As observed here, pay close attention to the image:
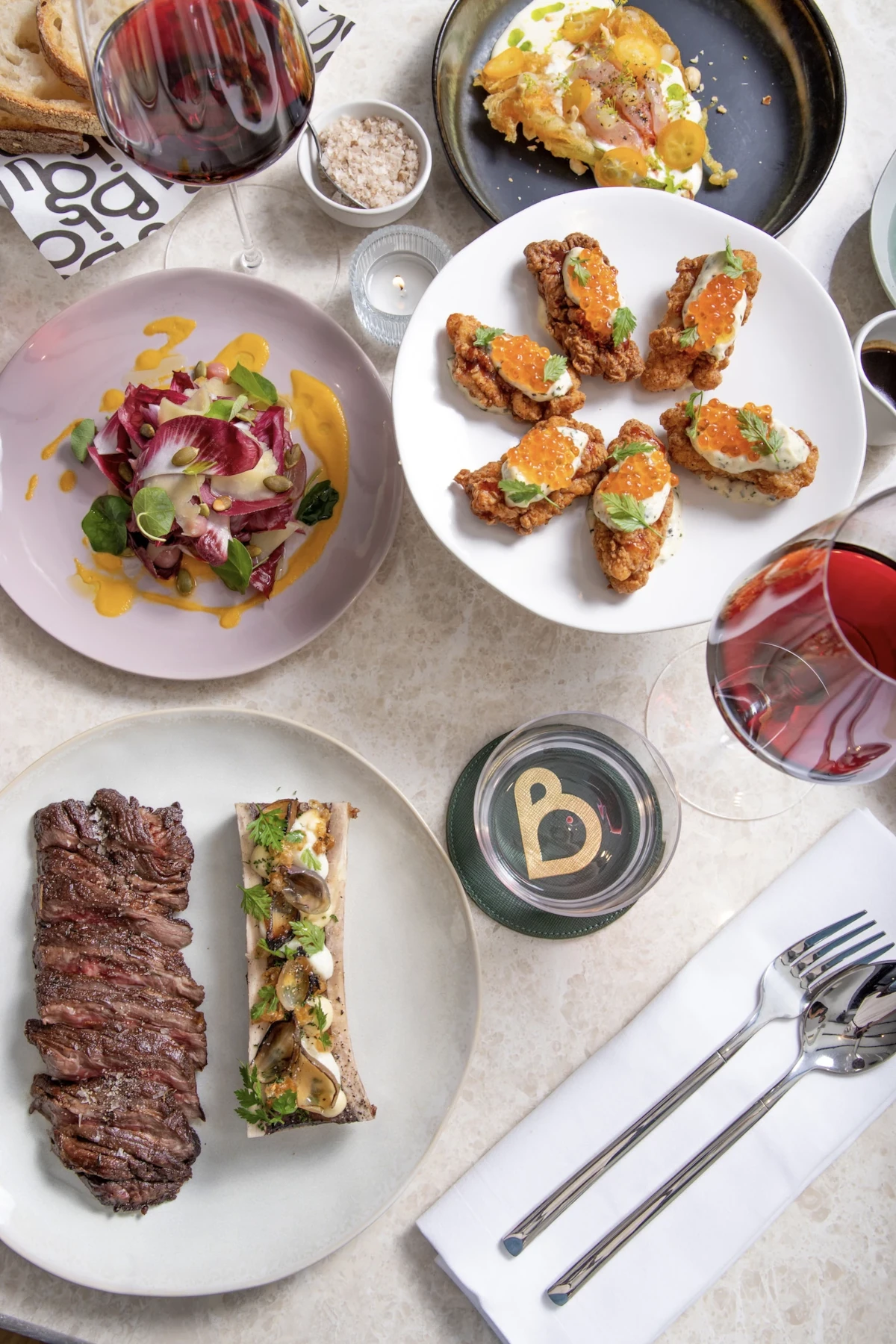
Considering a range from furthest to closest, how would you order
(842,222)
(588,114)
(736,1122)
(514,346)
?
(842,222) < (588,114) < (736,1122) < (514,346)

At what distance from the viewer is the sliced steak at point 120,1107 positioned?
61.4 inches

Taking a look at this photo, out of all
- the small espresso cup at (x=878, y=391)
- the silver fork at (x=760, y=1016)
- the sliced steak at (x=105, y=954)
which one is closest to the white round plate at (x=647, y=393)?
the small espresso cup at (x=878, y=391)

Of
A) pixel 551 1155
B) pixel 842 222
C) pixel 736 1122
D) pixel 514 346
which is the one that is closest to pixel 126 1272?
pixel 551 1155

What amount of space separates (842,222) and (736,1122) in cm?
171

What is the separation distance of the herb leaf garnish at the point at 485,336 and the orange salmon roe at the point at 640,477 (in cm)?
29

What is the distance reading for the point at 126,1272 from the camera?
156 centimetres

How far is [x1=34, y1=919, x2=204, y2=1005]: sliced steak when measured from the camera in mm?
1606

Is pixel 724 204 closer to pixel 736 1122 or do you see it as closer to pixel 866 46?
pixel 866 46

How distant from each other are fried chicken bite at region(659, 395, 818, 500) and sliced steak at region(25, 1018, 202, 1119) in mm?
1301

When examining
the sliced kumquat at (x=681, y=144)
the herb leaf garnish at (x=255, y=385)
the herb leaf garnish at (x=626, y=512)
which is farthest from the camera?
the sliced kumquat at (x=681, y=144)

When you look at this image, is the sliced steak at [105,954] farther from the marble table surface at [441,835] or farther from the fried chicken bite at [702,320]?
the fried chicken bite at [702,320]

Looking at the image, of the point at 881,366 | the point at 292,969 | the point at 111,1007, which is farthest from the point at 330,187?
the point at 111,1007

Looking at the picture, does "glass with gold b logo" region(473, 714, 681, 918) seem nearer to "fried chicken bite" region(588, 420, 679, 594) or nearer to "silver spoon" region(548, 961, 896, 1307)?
"fried chicken bite" region(588, 420, 679, 594)

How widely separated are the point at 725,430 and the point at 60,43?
1339mm
